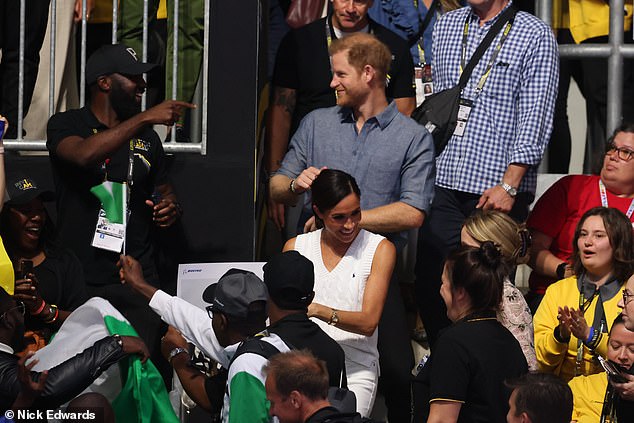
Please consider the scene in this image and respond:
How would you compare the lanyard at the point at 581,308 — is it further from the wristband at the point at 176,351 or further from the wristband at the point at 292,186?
the wristband at the point at 176,351

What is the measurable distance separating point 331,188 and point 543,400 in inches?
71.7

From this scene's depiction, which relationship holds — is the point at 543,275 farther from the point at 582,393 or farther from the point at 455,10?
the point at 455,10

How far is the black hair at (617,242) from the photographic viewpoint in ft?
23.8

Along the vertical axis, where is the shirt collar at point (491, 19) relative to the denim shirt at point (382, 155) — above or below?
above

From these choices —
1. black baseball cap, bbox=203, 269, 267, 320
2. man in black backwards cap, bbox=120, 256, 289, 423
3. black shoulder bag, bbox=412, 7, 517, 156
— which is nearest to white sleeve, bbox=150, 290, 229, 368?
man in black backwards cap, bbox=120, 256, 289, 423

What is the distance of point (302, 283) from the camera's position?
5988 mm

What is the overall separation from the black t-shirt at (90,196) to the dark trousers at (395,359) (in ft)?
4.24

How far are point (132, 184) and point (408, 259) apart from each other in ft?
5.72

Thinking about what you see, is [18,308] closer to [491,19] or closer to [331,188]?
[331,188]

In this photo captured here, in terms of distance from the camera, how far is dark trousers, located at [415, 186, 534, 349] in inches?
316

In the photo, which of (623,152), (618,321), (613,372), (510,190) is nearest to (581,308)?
(618,321)

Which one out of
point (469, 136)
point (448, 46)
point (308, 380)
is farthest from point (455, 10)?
point (308, 380)

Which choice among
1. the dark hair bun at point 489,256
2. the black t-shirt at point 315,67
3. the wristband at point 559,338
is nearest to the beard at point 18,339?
the dark hair bun at point 489,256

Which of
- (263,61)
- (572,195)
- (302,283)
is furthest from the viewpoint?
(263,61)
